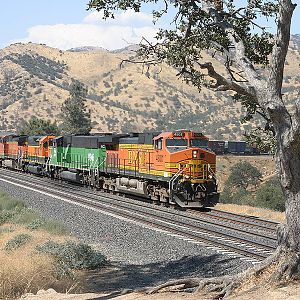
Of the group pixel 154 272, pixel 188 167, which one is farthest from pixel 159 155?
pixel 154 272

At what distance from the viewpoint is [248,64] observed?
10156 mm

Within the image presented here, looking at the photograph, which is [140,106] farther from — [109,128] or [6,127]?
[6,127]

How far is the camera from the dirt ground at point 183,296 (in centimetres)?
910

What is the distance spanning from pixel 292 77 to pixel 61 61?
7994 cm

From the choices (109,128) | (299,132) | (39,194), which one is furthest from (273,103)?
(109,128)

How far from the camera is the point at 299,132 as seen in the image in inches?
357

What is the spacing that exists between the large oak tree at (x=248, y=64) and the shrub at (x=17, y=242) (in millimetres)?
7831

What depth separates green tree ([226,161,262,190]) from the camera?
222 ft

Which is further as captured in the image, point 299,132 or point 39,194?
point 39,194

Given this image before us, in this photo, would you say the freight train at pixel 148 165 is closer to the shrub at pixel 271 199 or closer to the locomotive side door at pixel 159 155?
the locomotive side door at pixel 159 155

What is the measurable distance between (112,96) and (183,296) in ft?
494

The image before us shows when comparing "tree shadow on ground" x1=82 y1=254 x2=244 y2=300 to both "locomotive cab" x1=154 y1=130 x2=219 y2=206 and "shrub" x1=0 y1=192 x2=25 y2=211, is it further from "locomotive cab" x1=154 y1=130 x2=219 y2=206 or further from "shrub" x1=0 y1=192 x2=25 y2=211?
"shrub" x1=0 y1=192 x2=25 y2=211

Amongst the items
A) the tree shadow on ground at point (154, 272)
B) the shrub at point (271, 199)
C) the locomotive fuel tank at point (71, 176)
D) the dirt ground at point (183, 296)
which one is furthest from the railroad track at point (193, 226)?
the shrub at point (271, 199)

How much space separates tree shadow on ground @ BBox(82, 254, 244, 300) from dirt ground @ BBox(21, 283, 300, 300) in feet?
6.22
